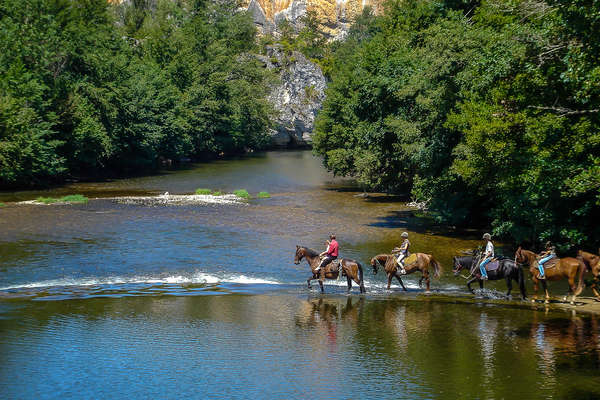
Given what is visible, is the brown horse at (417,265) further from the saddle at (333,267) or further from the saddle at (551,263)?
the saddle at (551,263)

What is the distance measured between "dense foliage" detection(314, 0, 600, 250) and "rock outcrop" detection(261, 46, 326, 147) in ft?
249

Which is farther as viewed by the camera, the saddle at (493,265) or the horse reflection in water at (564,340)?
the saddle at (493,265)

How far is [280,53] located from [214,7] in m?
22.4

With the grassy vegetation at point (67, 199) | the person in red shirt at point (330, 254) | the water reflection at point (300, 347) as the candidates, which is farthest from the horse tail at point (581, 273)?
the grassy vegetation at point (67, 199)

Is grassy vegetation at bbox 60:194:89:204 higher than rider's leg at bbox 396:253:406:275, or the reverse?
grassy vegetation at bbox 60:194:89:204

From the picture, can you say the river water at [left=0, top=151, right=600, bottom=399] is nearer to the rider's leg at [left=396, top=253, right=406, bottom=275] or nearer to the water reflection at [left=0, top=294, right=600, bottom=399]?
the water reflection at [left=0, top=294, right=600, bottom=399]

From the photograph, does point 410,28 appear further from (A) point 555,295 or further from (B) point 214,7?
(B) point 214,7

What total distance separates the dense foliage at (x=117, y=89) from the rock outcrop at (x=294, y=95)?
11.4 metres

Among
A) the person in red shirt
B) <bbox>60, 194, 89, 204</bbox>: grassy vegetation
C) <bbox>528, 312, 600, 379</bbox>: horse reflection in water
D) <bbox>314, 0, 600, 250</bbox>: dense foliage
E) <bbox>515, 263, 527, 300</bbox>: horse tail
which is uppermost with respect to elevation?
<bbox>314, 0, 600, 250</bbox>: dense foliage

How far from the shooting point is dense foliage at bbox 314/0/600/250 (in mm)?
24016

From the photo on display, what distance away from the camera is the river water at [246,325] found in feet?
55.3

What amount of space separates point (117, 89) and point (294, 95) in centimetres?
6781

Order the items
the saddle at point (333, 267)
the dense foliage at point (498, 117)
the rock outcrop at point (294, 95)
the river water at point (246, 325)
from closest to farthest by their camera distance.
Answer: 1. the river water at point (246, 325)
2. the dense foliage at point (498, 117)
3. the saddle at point (333, 267)
4. the rock outcrop at point (294, 95)

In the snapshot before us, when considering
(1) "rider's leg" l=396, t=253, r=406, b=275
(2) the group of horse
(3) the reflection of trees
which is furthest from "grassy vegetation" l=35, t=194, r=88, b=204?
(3) the reflection of trees
